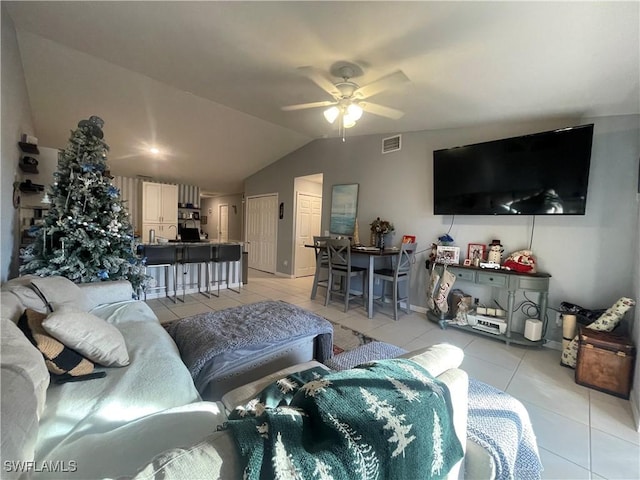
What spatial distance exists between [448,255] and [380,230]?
103cm

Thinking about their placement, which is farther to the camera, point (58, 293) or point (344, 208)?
point (344, 208)

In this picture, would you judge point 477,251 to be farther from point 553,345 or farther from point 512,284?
point 553,345

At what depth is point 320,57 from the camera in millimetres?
2309

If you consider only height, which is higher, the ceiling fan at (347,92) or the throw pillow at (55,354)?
the ceiling fan at (347,92)

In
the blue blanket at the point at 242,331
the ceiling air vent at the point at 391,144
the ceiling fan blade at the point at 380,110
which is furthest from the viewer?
the ceiling air vent at the point at 391,144

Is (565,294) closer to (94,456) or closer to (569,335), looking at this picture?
(569,335)

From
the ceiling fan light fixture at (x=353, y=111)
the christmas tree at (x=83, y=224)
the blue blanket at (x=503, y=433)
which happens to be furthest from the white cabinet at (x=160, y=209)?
the blue blanket at (x=503, y=433)

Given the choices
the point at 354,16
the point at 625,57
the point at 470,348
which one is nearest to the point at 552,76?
the point at 625,57

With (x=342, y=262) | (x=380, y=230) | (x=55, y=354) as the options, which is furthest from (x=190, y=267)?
(x=55, y=354)

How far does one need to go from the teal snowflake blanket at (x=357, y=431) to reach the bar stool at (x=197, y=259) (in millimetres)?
4044

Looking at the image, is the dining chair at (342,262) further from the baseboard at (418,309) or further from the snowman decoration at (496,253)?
the snowman decoration at (496,253)

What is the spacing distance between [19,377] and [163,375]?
0.55m

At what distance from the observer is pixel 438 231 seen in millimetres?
3709

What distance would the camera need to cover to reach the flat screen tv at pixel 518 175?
254 centimetres
